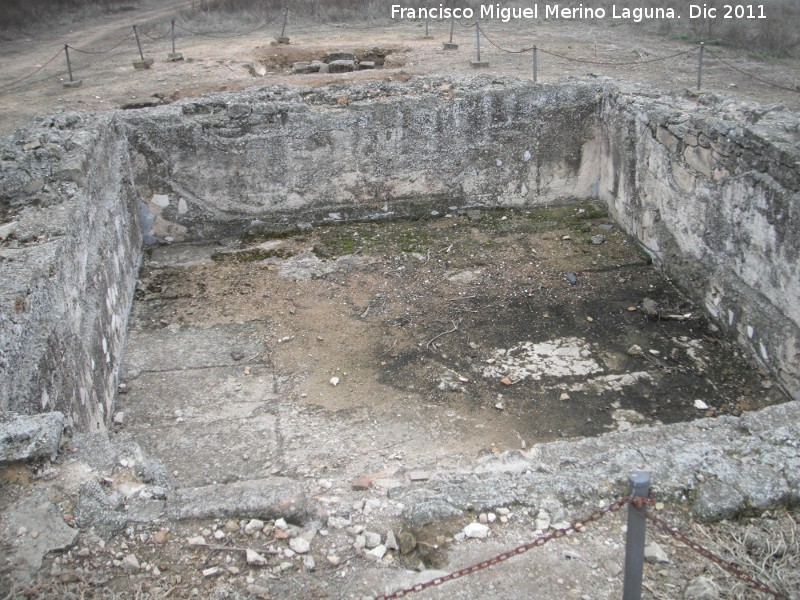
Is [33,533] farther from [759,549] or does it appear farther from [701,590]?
[759,549]

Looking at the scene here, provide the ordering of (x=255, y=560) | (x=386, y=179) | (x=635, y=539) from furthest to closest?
(x=386, y=179) → (x=255, y=560) → (x=635, y=539)

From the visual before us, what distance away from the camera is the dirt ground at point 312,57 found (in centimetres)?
978

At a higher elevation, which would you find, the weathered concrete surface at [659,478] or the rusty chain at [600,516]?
the rusty chain at [600,516]

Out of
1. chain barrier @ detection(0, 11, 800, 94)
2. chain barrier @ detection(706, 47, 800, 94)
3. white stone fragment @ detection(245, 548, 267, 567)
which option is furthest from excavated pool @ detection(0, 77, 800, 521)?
chain barrier @ detection(706, 47, 800, 94)

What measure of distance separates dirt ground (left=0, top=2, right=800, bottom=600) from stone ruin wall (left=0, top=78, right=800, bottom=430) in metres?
0.29

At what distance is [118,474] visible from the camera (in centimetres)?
328

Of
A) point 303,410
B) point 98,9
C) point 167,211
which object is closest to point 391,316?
point 303,410

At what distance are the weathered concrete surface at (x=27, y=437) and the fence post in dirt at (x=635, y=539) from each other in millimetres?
2433

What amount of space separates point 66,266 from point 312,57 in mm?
8463

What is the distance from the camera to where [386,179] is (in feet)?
26.0

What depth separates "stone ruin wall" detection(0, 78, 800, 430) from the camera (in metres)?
5.04

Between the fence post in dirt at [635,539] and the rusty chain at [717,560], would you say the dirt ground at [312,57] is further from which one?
the fence post in dirt at [635,539]

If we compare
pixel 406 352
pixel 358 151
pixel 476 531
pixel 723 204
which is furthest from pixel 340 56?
pixel 476 531

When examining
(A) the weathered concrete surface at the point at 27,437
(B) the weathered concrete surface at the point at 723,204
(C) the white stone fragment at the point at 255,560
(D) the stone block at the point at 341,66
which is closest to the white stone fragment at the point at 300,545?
(C) the white stone fragment at the point at 255,560
